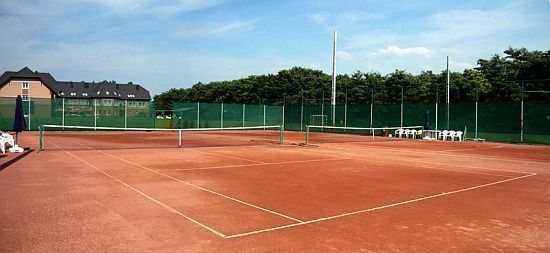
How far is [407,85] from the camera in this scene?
40.7 metres

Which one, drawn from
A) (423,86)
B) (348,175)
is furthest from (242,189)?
(423,86)

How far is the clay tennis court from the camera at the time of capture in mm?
4234

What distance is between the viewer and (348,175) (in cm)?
903

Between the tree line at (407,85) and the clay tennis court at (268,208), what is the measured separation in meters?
16.4

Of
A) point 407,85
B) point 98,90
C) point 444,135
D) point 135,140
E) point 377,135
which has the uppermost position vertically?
point 98,90

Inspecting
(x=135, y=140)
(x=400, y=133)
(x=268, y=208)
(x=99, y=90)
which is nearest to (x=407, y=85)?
(x=400, y=133)

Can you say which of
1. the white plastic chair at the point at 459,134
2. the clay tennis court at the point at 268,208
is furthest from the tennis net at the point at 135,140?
the white plastic chair at the point at 459,134

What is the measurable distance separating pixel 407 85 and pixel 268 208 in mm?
37763

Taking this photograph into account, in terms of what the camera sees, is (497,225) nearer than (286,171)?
Yes

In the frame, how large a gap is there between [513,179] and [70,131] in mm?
27086

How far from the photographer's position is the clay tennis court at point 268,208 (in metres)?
4.23

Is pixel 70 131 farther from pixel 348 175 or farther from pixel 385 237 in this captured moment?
pixel 385 237

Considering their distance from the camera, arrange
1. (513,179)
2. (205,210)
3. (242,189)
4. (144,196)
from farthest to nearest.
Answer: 1. (513,179)
2. (242,189)
3. (144,196)
4. (205,210)

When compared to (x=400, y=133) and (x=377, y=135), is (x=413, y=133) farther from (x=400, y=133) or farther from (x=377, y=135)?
(x=377, y=135)
